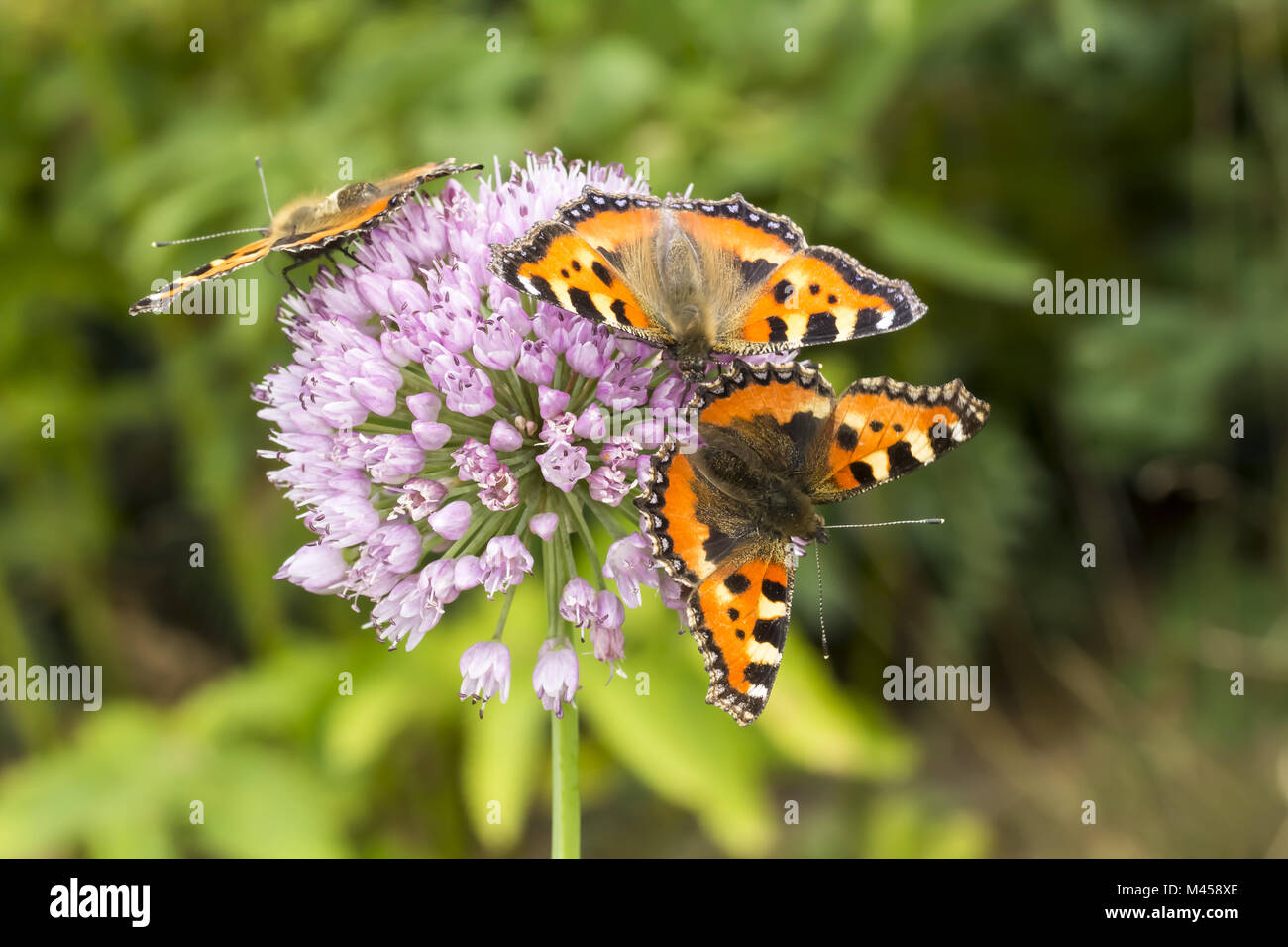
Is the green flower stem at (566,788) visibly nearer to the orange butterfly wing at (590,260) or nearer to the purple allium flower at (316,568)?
the purple allium flower at (316,568)

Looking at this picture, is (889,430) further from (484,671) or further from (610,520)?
(484,671)

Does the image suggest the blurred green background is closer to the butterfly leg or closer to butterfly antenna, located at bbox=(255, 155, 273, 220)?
butterfly antenna, located at bbox=(255, 155, 273, 220)

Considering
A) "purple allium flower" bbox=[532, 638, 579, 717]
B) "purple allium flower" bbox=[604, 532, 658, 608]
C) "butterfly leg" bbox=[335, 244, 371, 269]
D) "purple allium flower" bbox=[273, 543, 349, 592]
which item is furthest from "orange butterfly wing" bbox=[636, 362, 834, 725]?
"butterfly leg" bbox=[335, 244, 371, 269]

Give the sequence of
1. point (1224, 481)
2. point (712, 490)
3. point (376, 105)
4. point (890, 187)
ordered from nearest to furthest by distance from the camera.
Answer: point (712, 490), point (376, 105), point (890, 187), point (1224, 481)

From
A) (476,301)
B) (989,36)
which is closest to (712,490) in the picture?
(476,301)

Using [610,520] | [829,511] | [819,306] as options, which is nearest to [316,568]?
[610,520]

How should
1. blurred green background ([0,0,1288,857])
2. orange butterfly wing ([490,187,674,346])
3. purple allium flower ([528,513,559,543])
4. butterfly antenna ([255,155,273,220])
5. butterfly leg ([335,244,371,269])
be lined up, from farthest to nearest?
blurred green background ([0,0,1288,857]) → butterfly antenna ([255,155,273,220]) → butterfly leg ([335,244,371,269]) → purple allium flower ([528,513,559,543]) → orange butterfly wing ([490,187,674,346])

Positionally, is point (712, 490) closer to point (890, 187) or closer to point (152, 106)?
point (890, 187)
